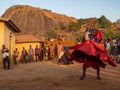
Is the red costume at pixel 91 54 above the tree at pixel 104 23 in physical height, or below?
below

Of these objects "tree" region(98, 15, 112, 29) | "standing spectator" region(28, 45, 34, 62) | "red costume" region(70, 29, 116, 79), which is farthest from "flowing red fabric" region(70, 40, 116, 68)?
"tree" region(98, 15, 112, 29)

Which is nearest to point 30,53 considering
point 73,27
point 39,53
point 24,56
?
point 24,56

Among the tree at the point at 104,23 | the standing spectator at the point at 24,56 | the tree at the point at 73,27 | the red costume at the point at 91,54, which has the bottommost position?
the standing spectator at the point at 24,56

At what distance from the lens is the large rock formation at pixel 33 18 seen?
9666 cm

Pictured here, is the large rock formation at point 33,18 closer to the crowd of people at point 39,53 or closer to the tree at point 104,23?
the tree at point 104,23

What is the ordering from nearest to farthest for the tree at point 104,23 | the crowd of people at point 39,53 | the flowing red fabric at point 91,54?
the flowing red fabric at point 91,54
the crowd of people at point 39,53
the tree at point 104,23

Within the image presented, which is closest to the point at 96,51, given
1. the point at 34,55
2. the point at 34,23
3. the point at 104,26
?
the point at 34,55

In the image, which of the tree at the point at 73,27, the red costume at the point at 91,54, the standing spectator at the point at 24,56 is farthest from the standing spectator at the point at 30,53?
the tree at the point at 73,27

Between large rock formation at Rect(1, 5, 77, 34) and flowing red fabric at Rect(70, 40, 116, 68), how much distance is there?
80752mm

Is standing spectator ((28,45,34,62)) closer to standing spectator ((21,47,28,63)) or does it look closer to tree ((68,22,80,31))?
standing spectator ((21,47,28,63))

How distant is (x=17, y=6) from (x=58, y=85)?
338 ft

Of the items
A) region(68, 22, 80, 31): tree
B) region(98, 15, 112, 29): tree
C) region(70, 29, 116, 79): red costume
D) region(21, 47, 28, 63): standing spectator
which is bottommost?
region(21, 47, 28, 63): standing spectator

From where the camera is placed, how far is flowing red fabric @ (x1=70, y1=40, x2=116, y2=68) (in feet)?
37.4

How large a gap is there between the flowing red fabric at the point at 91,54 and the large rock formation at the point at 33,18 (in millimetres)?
80752
